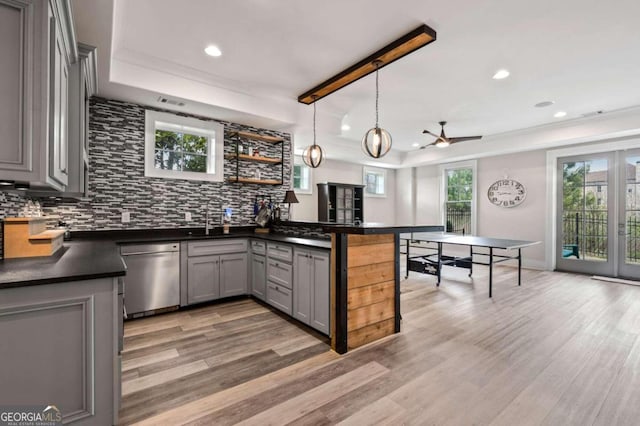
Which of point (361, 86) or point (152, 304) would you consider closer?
point (152, 304)

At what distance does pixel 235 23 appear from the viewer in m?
2.64

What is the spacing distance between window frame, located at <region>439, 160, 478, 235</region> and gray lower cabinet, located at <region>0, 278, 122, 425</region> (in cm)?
726

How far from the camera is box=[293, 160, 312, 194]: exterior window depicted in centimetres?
685

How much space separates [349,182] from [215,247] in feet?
15.6

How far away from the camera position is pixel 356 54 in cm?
315

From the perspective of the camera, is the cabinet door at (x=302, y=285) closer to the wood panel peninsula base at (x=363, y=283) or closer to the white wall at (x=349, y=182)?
the wood panel peninsula base at (x=363, y=283)

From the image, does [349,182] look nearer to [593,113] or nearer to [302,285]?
[593,113]

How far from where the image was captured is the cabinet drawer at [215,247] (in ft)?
11.9

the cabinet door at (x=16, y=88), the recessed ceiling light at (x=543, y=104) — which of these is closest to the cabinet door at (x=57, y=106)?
the cabinet door at (x=16, y=88)

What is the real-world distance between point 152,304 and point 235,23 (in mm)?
3031

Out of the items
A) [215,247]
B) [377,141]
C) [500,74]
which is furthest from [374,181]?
[215,247]

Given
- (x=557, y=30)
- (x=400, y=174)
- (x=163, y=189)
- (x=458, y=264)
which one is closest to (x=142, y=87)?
(x=163, y=189)

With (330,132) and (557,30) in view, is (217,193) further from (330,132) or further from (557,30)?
(557,30)

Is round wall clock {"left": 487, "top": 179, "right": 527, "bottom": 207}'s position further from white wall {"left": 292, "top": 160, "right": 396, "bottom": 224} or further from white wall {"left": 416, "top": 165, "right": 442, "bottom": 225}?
white wall {"left": 292, "top": 160, "right": 396, "bottom": 224}
